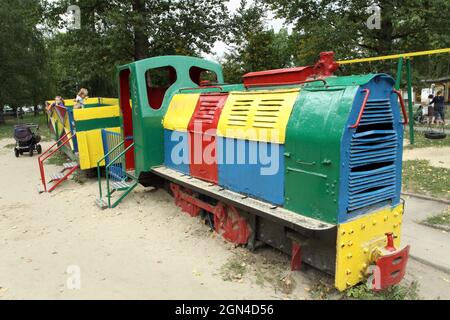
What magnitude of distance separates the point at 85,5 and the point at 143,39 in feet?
9.05

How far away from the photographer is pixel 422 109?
67.7 feet

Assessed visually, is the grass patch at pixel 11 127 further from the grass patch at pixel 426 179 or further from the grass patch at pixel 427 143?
the grass patch at pixel 426 179

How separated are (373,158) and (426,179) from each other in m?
5.41

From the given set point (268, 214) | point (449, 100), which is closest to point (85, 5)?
point (268, 214)

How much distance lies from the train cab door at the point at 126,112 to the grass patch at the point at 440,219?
5.87m

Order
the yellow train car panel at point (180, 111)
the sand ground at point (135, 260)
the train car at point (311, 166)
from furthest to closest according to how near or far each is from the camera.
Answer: the yellow train car panel at point (180, 111) → the sand ground at point (135, 260) → the train car at point (311, 166)

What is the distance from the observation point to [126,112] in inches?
320

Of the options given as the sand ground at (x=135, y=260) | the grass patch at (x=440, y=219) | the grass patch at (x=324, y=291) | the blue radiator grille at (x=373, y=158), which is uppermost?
the blue radiator grille at (x=373, y=158)

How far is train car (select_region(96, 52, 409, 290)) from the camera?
12.3 feet

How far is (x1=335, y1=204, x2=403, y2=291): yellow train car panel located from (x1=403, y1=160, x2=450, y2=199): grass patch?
3.98 metres

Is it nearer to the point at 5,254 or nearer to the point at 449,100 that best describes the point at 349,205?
the point at 5,254

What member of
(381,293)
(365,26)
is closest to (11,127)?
(365,26)

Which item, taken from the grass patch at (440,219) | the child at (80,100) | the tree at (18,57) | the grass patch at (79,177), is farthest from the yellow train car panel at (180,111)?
the tree at (18,57)

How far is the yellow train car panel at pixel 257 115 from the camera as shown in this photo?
437cm
